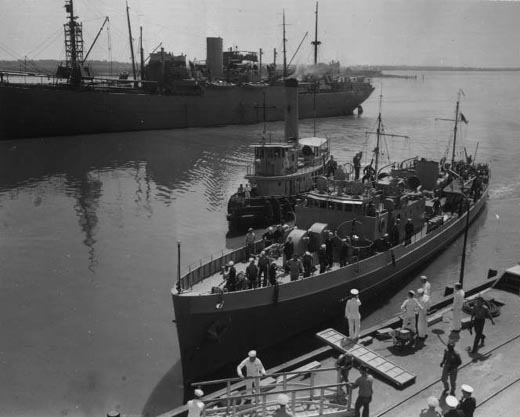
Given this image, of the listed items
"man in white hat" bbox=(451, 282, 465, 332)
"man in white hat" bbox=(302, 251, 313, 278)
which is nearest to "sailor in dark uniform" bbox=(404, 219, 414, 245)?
"man in white hat" bbox=(302, 251, 313, 278)

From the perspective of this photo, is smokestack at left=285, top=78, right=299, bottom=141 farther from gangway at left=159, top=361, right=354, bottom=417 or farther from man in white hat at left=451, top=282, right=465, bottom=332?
gangway at left=159, top=361, right=354, bottom=417

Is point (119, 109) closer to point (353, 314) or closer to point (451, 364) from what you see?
point (353, 314)

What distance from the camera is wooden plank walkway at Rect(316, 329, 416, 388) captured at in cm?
1191

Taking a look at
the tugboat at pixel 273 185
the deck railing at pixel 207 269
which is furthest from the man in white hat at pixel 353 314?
the tugboat at pixel 273 185

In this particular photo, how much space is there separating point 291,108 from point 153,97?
36445 millimetres

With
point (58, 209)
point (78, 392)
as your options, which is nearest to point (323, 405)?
point (78, 392)

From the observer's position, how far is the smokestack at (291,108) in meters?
39.2

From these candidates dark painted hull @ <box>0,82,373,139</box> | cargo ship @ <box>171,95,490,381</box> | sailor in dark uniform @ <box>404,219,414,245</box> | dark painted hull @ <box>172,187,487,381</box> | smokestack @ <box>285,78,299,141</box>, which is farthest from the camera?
dark painted hull @ <box>0,82,373,139</box>

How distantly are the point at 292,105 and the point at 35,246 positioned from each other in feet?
69.9

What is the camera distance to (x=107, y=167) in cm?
5053

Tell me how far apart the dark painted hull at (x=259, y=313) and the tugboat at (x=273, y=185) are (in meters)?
12.1

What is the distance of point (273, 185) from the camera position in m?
33.9

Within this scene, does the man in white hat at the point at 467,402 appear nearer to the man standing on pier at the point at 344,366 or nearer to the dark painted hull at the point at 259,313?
the man standing on pier at the point at 344,366

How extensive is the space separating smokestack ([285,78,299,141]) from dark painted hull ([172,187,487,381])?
2076cm
